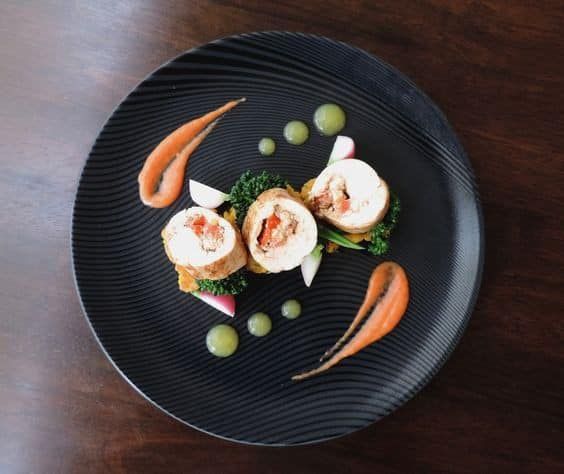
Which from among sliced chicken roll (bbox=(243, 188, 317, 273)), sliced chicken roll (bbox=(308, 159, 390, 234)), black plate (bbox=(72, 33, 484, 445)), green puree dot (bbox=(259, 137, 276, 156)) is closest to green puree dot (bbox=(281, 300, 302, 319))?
black plate (bbox=(72, 33, 484, 445))

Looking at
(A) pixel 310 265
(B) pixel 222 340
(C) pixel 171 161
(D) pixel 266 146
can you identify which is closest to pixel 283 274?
(A) pixel 310 265

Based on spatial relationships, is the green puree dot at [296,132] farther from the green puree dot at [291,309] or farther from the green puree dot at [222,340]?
the green puree dot at [222,340]

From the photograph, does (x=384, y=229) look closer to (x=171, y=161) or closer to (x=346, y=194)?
(x=346, y=194)

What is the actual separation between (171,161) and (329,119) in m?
0.60

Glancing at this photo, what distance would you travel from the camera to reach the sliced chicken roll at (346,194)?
2.00 m

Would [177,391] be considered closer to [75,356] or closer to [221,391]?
[221,391]

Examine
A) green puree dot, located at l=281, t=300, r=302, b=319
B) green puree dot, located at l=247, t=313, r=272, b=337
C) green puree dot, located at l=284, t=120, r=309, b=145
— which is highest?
green puree dot, located at l=284, t=120, r=309, b=145

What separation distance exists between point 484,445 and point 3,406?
180 centimetres

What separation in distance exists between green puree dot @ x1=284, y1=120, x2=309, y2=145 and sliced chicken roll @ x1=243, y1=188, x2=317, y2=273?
0.22 meters

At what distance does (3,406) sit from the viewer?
205cm

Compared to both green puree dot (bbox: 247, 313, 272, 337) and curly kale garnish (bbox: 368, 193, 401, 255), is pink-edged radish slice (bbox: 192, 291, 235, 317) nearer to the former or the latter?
green puree dot (bbox: 247, 313, 272, 337)

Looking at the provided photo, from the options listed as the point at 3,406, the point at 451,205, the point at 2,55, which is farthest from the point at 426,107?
the point at 3,406

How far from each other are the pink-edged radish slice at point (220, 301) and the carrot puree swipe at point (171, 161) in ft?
1.16

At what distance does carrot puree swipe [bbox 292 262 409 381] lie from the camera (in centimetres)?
203
